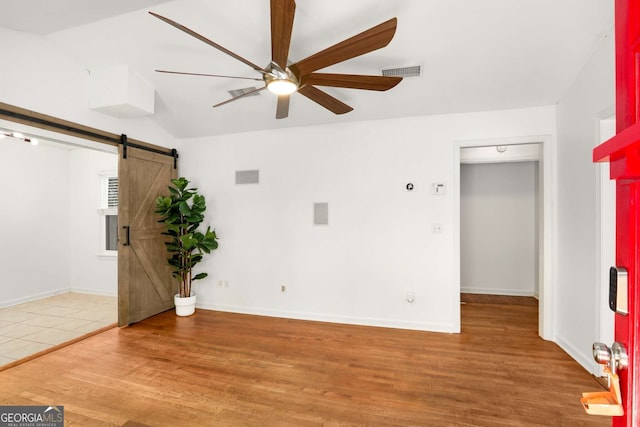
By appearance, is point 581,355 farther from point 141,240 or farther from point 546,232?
point 141,240

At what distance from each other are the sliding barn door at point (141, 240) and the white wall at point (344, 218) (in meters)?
0.54

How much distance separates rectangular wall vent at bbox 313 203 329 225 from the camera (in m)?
3.92

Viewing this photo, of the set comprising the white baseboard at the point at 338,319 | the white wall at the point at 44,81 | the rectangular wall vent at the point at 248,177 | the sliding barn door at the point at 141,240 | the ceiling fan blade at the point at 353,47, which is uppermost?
the white wall at the point at 44,81

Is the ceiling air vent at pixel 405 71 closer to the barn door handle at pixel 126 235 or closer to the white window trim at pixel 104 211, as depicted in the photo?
the barn door handle at pixel 126 235

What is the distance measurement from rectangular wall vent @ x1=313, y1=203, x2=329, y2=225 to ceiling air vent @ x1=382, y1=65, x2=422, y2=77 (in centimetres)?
175

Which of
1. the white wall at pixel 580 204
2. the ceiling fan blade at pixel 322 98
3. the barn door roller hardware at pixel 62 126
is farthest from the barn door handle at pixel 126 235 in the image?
the white wall at pixel 580 204

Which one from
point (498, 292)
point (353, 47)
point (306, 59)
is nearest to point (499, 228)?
point (498, 292)

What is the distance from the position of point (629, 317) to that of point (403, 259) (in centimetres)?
300

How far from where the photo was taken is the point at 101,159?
5.14 meters

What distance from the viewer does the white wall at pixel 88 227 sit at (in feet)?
16.8

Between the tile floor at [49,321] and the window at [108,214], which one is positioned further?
the window at [108,214]

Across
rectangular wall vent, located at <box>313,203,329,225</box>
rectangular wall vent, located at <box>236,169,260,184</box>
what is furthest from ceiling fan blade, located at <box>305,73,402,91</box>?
rectangular wall vent, located at <box>236,169,260,184</box>

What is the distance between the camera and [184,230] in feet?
14.0

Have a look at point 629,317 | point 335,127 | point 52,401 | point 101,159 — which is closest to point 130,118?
point 101,159
